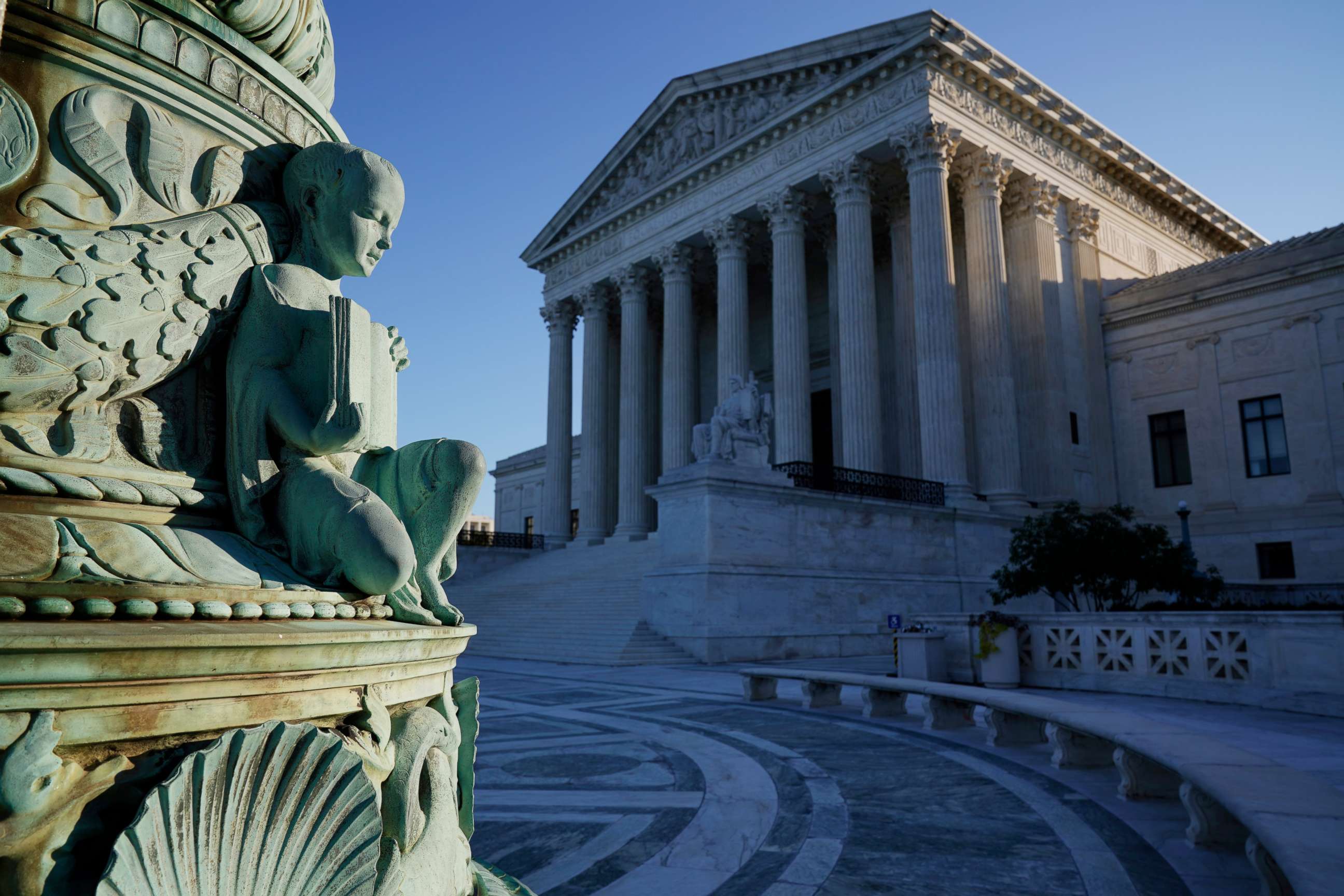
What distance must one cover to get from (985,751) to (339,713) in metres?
6.74

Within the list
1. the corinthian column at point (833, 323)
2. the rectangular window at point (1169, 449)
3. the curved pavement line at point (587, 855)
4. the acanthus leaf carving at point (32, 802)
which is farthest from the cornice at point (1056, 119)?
the acanthus leaf carving at point (32, 802)

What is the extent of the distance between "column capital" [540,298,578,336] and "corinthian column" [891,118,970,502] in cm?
1839

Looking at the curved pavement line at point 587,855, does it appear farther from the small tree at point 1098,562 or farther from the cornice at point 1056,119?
the cornice at point 1056,119

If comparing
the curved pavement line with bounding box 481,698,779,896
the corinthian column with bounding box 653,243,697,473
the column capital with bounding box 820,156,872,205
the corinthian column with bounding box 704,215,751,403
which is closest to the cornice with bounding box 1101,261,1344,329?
the column capital with bounding box 820,156,872,205

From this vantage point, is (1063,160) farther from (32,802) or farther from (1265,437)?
(32,802)

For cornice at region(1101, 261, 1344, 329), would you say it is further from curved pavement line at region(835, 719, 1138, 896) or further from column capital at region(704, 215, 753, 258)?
curved pavement line at region(835, 719, 1138, 896)

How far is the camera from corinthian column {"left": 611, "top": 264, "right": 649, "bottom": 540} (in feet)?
115

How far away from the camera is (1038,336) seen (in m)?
29.3

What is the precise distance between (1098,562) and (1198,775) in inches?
578

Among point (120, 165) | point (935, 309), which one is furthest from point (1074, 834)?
point (935, 309)

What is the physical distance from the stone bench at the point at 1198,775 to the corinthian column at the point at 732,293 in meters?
22.4

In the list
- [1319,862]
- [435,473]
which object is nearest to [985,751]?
[1319,862]

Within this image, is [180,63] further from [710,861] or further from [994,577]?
[994,577]

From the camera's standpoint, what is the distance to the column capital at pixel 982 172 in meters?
28.2
